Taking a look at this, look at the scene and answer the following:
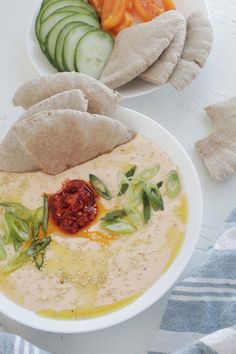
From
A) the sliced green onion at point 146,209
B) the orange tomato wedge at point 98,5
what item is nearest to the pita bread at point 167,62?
the orange tomato wedge at point 98,5

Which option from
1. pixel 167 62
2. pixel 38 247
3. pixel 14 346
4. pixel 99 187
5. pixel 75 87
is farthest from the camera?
pixel 167 62

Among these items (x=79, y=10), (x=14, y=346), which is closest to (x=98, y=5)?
(x=79, y=10)

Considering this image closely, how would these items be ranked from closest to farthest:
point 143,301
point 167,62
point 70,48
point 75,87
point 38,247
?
point 143,301 → point 38,247 → point 75,87 → point 167,62 → point 70,48

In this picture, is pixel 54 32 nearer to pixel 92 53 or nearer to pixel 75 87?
pixel 92 53

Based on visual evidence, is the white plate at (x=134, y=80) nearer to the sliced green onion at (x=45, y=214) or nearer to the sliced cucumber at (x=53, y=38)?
the sliced cucumber at (x=53, y=38)

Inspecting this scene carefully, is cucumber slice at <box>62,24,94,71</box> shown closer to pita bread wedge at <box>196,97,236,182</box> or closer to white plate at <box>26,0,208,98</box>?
white plate at <box>26,0,208,98</box>

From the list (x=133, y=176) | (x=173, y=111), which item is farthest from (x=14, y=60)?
(x=133, y=176)
